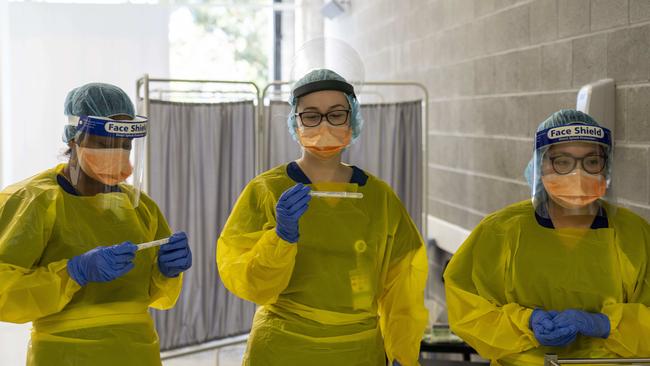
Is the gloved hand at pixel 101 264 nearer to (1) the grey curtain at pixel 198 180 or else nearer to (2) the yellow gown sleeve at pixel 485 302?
(2) the yellow gown sleeve at pixel 485 302

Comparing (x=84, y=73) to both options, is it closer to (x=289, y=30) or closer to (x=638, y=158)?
(x=289, y=30)

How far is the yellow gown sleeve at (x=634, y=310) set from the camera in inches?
80.8

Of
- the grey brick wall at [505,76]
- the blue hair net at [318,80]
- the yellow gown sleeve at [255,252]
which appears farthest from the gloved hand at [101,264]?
the grey brick wall at [505,76]

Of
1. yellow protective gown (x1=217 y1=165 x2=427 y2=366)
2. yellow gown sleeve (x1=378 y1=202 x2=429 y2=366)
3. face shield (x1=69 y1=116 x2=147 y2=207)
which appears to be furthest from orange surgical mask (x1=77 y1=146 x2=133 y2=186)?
yellow gown sleeve (x1=378 y1=202 x2=429 y2=366)

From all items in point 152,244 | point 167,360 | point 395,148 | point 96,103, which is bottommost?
point 167,360

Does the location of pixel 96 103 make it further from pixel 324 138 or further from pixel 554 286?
pixel 554 286

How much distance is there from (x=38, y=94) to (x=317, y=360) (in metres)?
4.19

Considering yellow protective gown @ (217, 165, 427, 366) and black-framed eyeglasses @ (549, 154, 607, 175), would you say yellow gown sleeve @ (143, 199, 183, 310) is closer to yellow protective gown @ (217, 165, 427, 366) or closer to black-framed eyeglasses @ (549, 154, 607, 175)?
yellow protective gown @ (217, 165, 427, 366)

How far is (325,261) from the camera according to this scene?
221 centimetres

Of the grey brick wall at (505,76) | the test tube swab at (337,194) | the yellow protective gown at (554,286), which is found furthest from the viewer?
the grey brick wall at (505,76)

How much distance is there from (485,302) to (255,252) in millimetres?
607

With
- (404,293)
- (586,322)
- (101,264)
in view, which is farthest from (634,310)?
(101,264)

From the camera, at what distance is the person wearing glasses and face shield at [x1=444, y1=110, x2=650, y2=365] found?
207cm

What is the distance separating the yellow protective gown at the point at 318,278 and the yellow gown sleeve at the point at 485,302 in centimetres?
15
